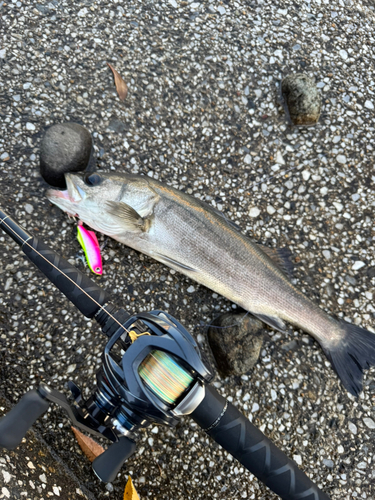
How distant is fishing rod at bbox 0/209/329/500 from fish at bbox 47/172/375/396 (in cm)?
66

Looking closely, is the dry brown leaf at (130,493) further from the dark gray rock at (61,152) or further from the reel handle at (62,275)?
the dark gray rock at (61,152)

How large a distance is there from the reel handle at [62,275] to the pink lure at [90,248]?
712 mm

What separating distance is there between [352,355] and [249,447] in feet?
4.02

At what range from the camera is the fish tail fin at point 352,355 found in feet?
8.76

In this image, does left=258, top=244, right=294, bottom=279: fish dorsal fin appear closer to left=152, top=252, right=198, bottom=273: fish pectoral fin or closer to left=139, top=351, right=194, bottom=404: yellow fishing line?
left=152, top=252, right=198, bottom=273: fish pectoral fin

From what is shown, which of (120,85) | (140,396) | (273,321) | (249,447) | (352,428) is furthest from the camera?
(120,85)

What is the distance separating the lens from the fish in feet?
8.36

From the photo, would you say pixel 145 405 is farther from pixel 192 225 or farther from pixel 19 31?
pixel 19 31

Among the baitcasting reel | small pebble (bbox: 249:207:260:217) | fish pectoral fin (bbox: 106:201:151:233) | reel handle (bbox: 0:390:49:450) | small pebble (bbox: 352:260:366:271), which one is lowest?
reel handle (bbox: 0:390:49:450)

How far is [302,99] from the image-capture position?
2938 millimetres

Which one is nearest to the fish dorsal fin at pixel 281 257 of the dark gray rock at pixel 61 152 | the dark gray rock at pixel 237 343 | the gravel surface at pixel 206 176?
the gravel surface at pixel 206 176

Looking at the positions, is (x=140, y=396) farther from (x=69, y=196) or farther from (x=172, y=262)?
(x=69, y=196)

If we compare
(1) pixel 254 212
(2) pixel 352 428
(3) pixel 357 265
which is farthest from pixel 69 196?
(2) pixel 352 428

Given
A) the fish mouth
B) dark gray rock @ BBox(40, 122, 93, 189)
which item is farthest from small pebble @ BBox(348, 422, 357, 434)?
dark gray rock @ BBox(40, 122, 93, 189)
